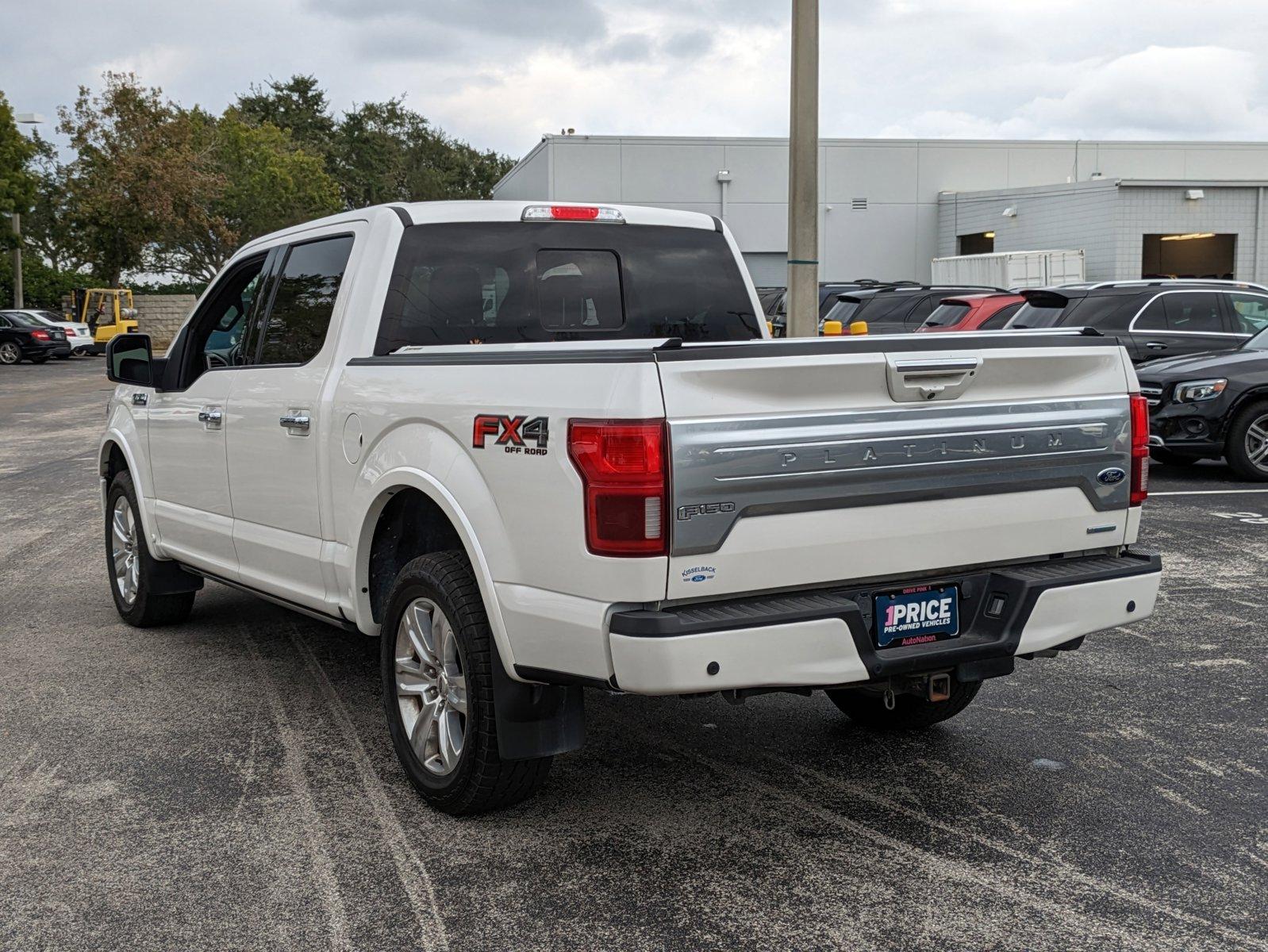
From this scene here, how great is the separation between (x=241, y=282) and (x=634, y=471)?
336 cm

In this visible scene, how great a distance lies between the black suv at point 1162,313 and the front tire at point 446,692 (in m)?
11.1

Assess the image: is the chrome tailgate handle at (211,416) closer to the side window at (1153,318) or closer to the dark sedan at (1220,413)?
the dark sedan at (1220,413)

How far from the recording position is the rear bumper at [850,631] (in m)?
3.56

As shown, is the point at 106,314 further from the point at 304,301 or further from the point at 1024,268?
the point at 304,301

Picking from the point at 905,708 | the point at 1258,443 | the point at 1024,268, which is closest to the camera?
the point at 905,708

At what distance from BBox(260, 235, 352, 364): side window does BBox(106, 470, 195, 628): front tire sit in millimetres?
1745

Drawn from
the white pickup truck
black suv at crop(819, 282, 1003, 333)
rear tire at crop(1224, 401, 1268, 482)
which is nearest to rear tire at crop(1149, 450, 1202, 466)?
rear tire at crop(1224, 401, 1268, 482)

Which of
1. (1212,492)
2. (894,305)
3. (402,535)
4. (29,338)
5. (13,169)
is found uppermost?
(13,169)

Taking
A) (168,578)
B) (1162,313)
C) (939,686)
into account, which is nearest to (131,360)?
(168,578)

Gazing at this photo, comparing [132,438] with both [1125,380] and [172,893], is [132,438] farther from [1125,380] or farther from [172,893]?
[1125,380]

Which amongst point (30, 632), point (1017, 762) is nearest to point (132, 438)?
point (30, 632)

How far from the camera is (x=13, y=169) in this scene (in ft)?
149

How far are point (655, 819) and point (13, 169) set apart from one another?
47.5 meters

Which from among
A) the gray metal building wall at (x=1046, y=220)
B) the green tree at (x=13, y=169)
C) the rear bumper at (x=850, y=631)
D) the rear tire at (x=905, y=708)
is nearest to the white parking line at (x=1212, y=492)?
the rear tire at (x=905, y=708)
